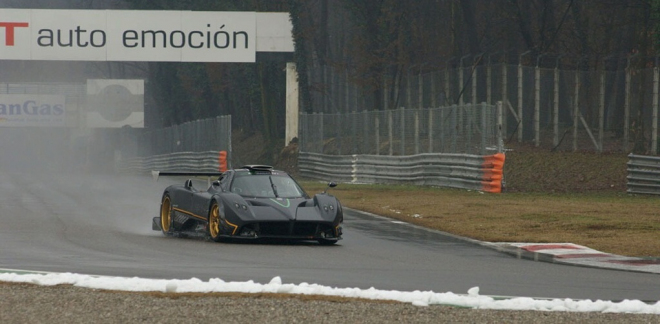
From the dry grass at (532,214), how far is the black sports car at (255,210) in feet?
8.69

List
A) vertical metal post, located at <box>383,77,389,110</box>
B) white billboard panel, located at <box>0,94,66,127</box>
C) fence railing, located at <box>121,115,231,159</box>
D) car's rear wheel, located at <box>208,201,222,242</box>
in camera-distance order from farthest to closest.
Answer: white billboard panel, located at <box>0,94,66,127</box> < fence railing, located at <box>121,115,231,159</box> < vertical metal post, located at <box>383,77,389,110</box> < car's rear wheel, located at <box>208,201,222,242</box>

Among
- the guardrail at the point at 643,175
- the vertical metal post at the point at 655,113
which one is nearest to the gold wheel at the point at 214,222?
the guardrail at the point at 643,175

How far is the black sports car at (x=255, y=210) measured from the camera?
49.3 feet

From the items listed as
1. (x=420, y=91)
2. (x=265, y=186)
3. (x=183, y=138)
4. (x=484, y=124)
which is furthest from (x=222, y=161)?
(x=265, y=186)

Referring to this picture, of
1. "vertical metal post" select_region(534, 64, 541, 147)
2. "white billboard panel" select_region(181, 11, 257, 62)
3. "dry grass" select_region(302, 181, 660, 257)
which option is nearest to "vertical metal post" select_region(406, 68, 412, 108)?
"white billboard panel" select_region(181, 11, 257, 62)

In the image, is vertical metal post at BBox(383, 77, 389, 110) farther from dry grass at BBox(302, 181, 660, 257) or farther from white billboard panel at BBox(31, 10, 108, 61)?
dry grass at BBox(302, 181, 660, 257)

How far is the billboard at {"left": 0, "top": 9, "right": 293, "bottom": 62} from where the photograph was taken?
41.4 m

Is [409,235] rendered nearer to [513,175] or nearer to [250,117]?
[513,175]

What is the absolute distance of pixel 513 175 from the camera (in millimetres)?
32688

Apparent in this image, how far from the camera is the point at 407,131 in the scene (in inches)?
1389

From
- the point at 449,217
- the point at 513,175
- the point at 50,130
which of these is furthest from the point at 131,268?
the point at 50,130

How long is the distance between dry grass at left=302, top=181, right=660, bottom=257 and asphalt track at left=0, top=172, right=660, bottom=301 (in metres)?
1.13

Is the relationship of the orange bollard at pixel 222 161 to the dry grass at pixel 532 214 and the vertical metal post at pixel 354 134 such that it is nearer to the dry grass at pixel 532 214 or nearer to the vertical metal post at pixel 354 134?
the vertical metal post at pixel 354 134

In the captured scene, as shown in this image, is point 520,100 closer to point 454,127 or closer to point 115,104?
point 454,127
